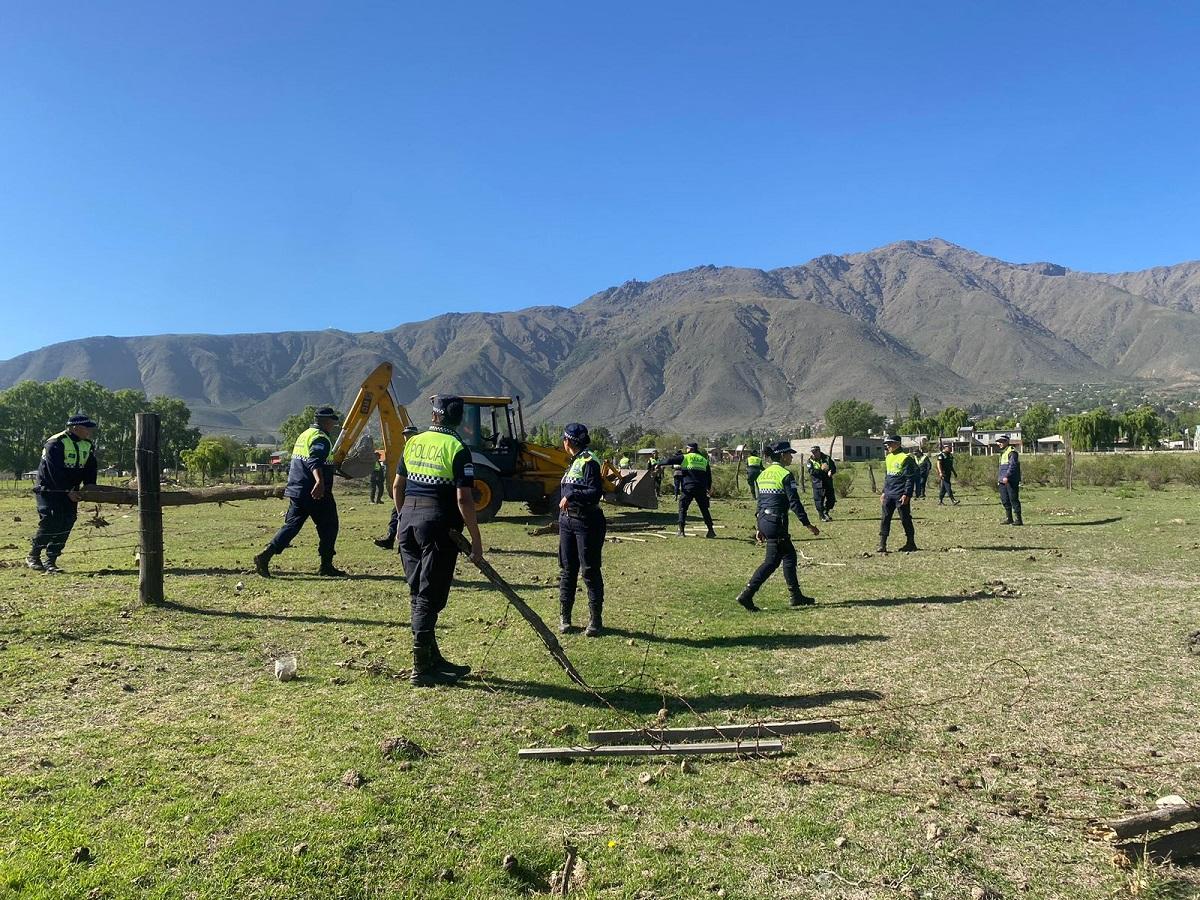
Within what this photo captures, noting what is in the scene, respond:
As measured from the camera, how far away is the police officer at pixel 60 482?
33.1 feet

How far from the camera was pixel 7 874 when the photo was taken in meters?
3.20

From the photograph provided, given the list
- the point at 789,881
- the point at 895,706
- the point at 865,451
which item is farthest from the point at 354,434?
the point at 865,451

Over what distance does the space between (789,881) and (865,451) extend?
9754 cm

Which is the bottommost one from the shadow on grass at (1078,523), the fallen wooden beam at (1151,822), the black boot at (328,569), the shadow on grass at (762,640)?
the shadow on grass at (1078,523)

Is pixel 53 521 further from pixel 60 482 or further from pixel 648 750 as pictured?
pixel 648 750

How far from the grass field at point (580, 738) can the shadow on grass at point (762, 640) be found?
5cm

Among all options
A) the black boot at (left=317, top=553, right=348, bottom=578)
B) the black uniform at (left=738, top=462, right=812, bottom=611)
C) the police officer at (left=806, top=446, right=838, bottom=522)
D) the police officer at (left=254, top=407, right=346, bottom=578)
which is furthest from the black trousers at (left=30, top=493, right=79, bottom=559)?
the police officer at (left=806, top=446, right=838, bottom=522)

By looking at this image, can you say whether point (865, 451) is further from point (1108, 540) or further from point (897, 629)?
point (897, 629)

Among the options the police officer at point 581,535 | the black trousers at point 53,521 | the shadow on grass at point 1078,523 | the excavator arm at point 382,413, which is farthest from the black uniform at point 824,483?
the black trousers at point 53,521

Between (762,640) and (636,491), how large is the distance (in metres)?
14.8

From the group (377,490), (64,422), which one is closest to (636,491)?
(377,490)

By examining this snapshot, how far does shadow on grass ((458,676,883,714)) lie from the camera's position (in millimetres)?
5594

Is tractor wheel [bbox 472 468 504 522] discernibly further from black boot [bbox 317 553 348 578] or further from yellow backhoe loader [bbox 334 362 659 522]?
black boot [bbox 317 553 348 578]

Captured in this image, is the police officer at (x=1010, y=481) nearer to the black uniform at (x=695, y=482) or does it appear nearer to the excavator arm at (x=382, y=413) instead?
the black uniform at (x=695, y=482)
